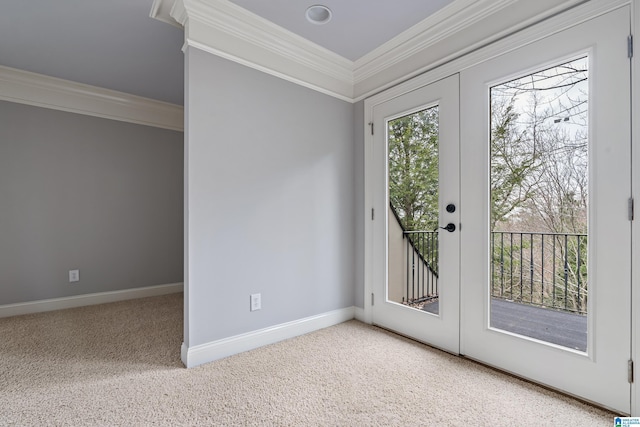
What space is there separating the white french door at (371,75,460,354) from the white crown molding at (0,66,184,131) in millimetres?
2651

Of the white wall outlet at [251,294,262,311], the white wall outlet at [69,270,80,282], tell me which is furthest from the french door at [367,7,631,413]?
the white wall outlet at [69,270,80,282]

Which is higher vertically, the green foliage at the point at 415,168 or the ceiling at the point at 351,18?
the ceiling at the point at 351,18

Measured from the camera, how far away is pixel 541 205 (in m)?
1.70

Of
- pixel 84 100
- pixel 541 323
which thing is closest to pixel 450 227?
pixel 541 323

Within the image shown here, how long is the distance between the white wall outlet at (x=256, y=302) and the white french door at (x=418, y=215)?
40.4 inches

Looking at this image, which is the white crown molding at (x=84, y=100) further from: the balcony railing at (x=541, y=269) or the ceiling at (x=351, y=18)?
the balcony railing at (x=541, y=269)

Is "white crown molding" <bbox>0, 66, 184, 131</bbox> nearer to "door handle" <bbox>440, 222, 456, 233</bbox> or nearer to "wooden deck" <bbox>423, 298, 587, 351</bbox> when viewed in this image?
"door handle" <bbox>440, 222, 456, 233</bbox>

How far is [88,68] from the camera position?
276 cm

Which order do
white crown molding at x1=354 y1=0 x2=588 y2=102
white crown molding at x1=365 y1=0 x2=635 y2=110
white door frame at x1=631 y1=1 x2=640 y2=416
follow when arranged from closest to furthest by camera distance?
white door frame at x1=631 y1=1 x2=640 y2=416 → white crown molding at x1=365 y1=0 x2=635 y2=110 → white crown molding at x1=354 y1=0 x2=588 y2=102

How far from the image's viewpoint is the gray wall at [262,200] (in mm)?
1967

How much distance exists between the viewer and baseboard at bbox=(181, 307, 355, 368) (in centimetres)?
193

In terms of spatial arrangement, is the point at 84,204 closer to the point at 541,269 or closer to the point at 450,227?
the point at 450,227

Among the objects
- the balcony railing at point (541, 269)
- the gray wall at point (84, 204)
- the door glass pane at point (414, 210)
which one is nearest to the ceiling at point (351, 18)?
the door glass pane at point (414, 210)

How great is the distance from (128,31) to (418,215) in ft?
8.42
